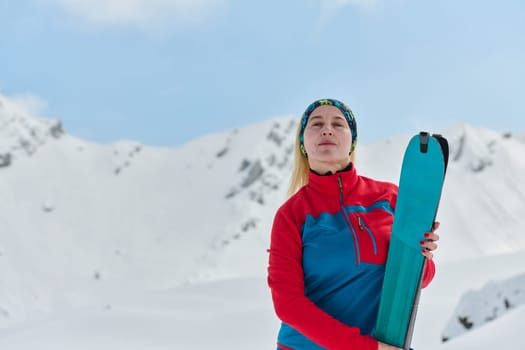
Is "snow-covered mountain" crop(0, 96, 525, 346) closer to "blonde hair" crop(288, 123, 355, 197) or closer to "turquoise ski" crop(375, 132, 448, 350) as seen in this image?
"blonde hair" crop(288, 123, 355, 197)

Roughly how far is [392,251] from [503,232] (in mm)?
22221

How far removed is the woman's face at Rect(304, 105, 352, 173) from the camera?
188 cm

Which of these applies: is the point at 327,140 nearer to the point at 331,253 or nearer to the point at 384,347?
the point at 331,253

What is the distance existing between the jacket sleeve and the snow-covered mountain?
44.6 feet

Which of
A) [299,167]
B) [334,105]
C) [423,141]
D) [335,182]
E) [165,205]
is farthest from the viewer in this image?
[165,205]

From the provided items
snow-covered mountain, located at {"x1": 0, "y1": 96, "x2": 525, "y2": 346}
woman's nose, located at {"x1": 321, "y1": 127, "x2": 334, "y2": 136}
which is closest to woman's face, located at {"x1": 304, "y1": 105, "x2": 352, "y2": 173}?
woman's nose, located at {"x1": 321, "y1": 127, "x2": 334, "y2": 136}

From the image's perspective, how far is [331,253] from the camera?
174 cm

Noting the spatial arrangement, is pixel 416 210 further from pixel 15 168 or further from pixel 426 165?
pixel 15 168

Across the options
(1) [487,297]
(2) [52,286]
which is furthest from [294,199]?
(2) [52,286]

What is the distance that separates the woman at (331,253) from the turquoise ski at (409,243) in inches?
2.0

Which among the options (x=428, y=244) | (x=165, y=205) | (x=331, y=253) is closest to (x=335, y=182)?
(x=331, y=253)

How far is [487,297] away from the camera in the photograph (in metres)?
6.62

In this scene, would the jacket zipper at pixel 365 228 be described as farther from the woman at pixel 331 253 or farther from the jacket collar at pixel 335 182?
the jacket collar at pixel 335 182

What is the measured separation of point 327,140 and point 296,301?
0.57 metres
